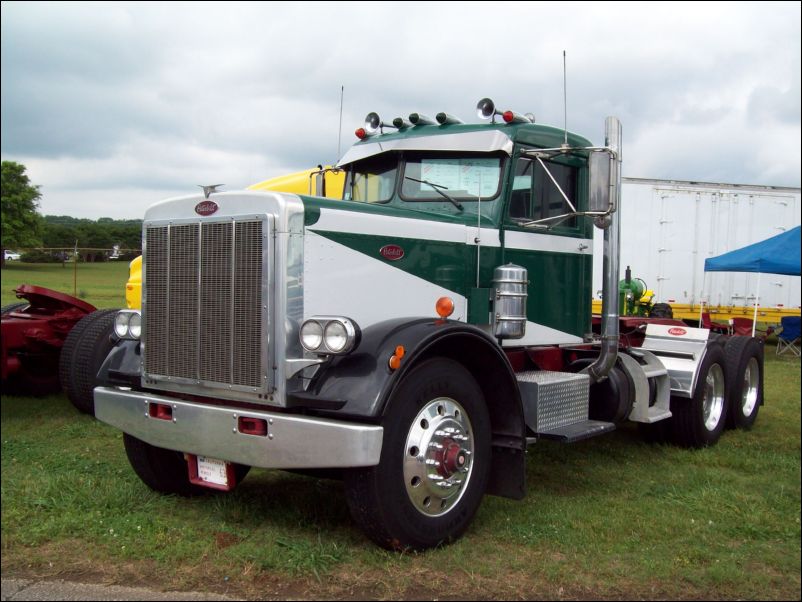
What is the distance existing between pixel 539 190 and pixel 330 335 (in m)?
2.42

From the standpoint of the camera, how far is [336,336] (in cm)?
404

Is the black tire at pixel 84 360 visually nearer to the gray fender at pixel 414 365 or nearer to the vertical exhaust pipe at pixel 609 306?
the gray fender at pixel 414 365

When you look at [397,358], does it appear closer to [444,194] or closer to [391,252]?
[391,252]

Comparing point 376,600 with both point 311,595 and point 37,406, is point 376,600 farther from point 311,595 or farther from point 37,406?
point 37,406

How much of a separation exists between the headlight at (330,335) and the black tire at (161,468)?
148 centimetres

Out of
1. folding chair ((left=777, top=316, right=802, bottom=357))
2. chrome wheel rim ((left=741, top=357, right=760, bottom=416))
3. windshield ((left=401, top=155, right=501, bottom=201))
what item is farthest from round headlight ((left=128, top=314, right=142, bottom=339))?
folding chair ((left=777, top=316, right=802, bottom=357))

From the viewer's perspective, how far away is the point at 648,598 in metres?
3.79

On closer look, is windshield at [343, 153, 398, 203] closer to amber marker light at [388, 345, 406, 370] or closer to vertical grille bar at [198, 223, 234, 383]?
vertical grille bar at [198, 223, 234, 383]

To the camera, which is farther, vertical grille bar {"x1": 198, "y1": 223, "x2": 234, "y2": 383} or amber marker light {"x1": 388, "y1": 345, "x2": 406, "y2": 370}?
vertical grille bar {"x1": 198, "y1": 223, "x2": 234, "y2": 383}

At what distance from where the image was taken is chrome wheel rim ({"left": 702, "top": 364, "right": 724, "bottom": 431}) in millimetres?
7613

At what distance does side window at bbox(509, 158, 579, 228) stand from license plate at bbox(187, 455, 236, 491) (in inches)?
102

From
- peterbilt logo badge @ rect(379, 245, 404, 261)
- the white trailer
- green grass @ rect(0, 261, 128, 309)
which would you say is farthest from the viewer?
the white trailer

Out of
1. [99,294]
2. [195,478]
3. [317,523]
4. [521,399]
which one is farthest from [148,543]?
[99,294]

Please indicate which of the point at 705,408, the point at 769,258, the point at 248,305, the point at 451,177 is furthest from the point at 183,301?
the point at 769,258
